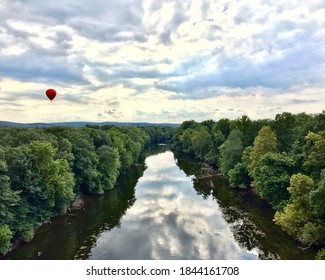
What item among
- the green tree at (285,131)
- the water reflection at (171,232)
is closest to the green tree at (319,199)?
the water reflection at (171,232)

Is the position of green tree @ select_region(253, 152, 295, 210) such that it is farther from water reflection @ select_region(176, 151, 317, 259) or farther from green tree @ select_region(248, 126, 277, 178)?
green tree @ select_region(248, 126, 277, 178)

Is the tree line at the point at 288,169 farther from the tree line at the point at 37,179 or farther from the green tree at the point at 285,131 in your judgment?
the tree line at the point at 37,179

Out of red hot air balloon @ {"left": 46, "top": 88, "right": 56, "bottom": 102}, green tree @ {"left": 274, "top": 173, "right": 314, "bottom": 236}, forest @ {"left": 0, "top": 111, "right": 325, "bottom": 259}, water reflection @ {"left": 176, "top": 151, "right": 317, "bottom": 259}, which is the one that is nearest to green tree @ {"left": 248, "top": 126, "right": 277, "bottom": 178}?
forest @ {"left": 0, "top": 111, "right": 325, "bottom": 259}

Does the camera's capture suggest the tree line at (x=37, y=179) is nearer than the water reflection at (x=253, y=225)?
Yes

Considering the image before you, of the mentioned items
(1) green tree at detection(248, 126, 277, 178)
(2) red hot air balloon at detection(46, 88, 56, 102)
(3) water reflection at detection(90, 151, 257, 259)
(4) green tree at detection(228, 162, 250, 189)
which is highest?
(2) red hot air balloon at detection(46, 88, 56, 102)

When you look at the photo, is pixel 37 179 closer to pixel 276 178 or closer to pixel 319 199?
pixel 276 178
